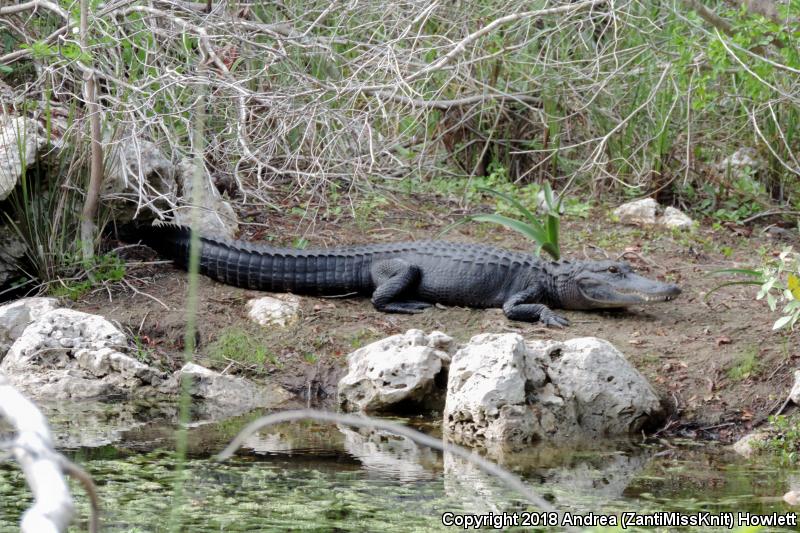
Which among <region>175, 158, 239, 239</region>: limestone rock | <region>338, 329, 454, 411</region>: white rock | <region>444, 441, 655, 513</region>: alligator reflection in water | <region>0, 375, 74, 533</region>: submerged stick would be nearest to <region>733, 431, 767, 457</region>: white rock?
<region>444, 441, 655, 513</region>: alligator reflection in water

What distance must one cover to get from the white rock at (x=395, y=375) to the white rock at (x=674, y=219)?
3.32m

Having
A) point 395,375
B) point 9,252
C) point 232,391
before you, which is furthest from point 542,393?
point 9,252

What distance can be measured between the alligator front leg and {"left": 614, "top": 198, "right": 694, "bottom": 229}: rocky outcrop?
2.03 metres

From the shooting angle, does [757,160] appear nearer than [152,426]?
No

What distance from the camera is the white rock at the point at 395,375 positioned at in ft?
17.1

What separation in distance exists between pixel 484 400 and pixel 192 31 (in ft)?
11.3

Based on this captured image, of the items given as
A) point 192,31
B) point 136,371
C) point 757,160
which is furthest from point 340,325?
point 757,160

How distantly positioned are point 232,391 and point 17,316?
55.3 inches

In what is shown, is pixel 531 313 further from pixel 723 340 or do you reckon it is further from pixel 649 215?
pixel 649 215

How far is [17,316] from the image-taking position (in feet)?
19.1

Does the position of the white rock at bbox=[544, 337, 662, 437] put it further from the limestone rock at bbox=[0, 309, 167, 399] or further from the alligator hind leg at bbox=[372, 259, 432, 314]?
the limestone rock at bbox=[0, 309, 167, 399]

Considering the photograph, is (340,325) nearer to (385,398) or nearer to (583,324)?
(385,398)

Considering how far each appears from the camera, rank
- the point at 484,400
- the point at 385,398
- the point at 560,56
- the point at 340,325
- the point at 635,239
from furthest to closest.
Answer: the point at 560,56
the point at 635,239
the point at 340,325
the point at 385,398
the point at 484,400

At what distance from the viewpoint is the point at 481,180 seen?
30.0ft
